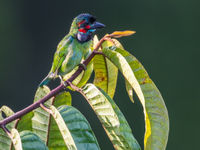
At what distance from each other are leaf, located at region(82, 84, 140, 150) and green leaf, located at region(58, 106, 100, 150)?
0.04 m

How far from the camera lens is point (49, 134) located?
35.5 inches

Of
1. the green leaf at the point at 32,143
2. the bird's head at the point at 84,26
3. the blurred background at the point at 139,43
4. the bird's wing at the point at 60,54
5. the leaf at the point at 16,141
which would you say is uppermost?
the bird's head at the point at 84,26

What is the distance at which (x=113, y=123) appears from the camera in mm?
758

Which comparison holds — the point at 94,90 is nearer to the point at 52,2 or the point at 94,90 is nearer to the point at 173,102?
the point at 173,102

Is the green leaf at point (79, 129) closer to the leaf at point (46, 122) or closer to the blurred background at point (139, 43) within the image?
the leaf at point (46, 122)

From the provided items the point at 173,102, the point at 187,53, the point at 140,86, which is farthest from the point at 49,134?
the point at 187,53

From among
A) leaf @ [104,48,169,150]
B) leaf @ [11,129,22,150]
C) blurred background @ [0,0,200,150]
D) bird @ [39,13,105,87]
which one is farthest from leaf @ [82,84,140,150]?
blurred background @ [0,0,200,150]

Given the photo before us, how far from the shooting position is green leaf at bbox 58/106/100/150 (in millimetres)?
714

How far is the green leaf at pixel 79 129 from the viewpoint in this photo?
0.71m

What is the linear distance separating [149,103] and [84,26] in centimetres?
50

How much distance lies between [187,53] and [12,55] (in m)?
2.96

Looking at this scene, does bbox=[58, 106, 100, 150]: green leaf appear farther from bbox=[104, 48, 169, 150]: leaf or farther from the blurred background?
the blurred background

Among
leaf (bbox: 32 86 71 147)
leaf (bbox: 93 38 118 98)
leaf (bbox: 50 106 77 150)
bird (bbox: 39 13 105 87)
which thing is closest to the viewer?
leaf (bbox: 50 106 77 150)

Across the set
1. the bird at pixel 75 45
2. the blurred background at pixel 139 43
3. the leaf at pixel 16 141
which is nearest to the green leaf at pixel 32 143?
the leaf at pixel 16 141
